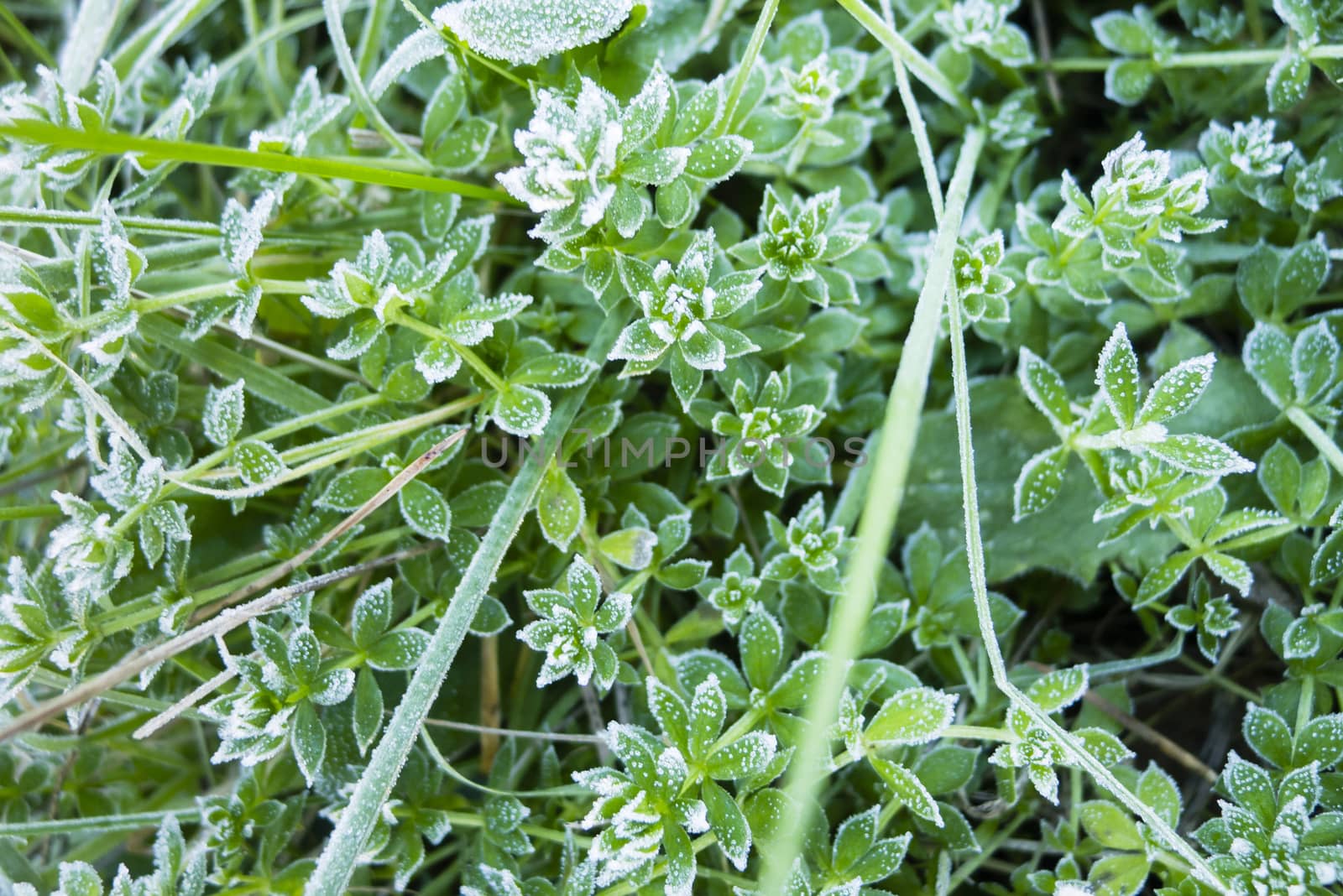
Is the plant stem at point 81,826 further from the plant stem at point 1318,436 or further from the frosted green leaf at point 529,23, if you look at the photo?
the plant stem at point 1318,436

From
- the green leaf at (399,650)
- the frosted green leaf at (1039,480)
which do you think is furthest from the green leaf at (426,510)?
the frosted green leaf at (1039,480)

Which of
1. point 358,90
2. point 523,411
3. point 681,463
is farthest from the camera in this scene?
point 681,463

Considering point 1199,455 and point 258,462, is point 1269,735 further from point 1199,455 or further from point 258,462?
point 258,462

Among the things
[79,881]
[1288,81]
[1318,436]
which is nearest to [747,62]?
[1288,81]

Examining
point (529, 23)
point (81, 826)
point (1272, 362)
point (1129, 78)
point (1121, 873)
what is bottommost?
point (1121, 873)

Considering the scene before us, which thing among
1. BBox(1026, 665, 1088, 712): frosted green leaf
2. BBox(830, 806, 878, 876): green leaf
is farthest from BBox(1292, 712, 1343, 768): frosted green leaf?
BBox(830, 806, 878, 876): green leaf

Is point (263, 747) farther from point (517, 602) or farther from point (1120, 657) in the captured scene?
point (1120, 657)

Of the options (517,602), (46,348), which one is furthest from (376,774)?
(46,348)

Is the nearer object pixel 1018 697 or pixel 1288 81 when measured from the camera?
pixel 1018 697
